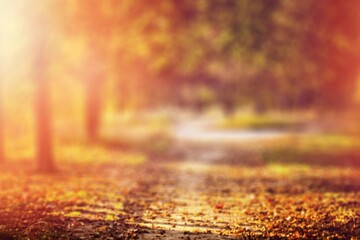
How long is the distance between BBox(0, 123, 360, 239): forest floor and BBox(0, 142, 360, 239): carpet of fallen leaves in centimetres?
2

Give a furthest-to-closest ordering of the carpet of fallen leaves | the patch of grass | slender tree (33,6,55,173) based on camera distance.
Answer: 1. the patch of grass
2. slender tree (33,6,55,173)
3. the carpet of fallen leaves

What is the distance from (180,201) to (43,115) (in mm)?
7865

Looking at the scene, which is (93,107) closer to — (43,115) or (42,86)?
(43,115)

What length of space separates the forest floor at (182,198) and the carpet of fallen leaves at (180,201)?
22 mm

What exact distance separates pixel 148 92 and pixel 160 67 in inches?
2053

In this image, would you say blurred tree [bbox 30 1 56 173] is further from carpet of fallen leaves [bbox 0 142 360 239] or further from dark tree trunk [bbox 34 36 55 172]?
carpet of fallen leaves [bbox 0 142 360 239]

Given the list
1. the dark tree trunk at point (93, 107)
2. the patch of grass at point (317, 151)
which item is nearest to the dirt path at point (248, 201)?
the patch of grass at point (317, 151)

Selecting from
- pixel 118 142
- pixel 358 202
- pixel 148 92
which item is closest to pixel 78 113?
pixel 118 142

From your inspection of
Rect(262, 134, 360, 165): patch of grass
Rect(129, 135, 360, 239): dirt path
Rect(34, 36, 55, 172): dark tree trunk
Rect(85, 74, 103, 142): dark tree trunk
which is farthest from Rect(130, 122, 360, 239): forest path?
Rect(85, 74, 103, 142): dark tree trunk

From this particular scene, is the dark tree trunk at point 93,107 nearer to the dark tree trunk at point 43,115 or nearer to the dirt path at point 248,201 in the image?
the dirt path at point 248,201

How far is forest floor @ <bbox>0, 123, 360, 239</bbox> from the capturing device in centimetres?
978

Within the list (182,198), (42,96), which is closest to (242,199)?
(182,198)

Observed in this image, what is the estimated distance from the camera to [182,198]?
1351 centimetres

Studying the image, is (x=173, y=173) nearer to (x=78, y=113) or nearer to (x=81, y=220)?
(x=81, y=220)
